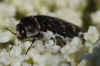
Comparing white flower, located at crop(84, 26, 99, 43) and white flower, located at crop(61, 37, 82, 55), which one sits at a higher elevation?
white flower, located at crop(84, 26, 99, 43)

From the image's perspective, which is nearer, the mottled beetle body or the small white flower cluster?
the small white flower cluster

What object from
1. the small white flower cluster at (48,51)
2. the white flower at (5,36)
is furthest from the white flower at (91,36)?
the white flower at (5,36)

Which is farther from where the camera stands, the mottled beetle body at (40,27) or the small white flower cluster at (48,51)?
the mottled beetle body at (40,27)

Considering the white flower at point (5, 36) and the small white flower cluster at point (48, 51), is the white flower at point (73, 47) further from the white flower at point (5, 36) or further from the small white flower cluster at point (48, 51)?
the white flower at point (5, 36)

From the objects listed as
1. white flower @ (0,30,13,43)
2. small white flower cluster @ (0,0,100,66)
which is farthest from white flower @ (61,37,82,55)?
white flower @ (0,30,13,43)

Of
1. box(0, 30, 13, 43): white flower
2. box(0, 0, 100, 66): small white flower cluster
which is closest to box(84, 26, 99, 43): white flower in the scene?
box(0, 0, 100, 66): small white flower cluster

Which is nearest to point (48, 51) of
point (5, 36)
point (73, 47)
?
point (73, 47)

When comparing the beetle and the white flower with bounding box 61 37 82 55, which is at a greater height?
the beetle

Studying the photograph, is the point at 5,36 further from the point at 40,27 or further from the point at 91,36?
the point at 91,36

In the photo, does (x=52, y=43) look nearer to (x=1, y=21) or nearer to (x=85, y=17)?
(x=1, y=21)

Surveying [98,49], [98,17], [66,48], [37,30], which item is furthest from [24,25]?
[98,17]

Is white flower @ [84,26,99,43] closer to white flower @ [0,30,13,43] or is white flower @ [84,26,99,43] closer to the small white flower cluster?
the small white flower cluster
